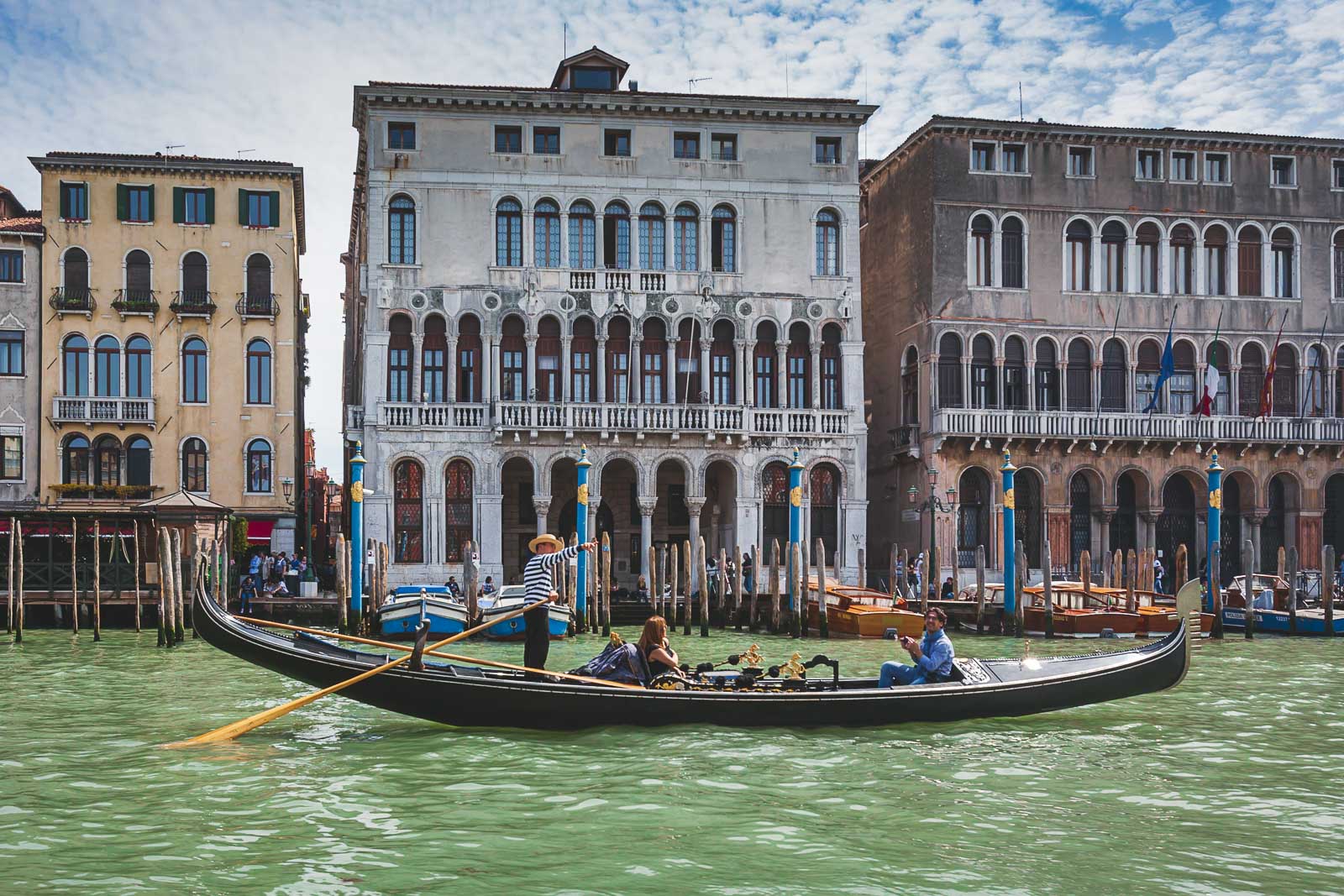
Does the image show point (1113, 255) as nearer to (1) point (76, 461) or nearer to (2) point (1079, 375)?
(2) point (1079, 375)

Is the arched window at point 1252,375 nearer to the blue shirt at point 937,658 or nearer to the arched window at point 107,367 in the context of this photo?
the blue shirt at point 937,658

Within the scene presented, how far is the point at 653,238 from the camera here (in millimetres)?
27078

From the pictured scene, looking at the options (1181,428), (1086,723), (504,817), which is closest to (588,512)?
(1181,428)

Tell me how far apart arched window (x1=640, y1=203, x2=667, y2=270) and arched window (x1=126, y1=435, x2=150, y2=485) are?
9960mm

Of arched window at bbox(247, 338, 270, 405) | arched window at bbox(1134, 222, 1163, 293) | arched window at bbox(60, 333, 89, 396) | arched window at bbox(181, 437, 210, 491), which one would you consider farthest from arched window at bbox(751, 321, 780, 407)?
arched window at bbox(60, 333, 89, 396)

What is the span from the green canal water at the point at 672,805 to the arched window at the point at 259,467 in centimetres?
1487

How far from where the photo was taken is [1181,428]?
27.2 meters

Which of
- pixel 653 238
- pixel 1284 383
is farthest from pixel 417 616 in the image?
pixel 1284 383

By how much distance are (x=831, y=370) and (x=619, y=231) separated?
4936 millimetres

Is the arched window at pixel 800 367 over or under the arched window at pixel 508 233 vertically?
under

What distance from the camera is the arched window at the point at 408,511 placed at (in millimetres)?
25906

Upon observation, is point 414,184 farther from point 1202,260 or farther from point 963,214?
point 1202,260

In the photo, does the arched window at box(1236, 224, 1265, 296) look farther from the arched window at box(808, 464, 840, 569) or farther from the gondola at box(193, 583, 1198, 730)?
the gondola at box(193, 583, 1198, 730)

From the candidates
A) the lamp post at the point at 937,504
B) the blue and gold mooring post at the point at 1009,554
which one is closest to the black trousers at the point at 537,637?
the blue and gold mooring post at the point at 1009,554
